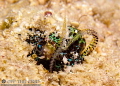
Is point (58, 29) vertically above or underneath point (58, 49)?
above

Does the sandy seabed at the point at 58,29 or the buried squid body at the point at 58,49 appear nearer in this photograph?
the sandy seabed at the point at 58,29

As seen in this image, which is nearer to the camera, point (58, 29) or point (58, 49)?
point (58, 49)

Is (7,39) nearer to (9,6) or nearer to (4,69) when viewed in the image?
(4,69)

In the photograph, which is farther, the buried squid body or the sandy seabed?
the buried squid body
